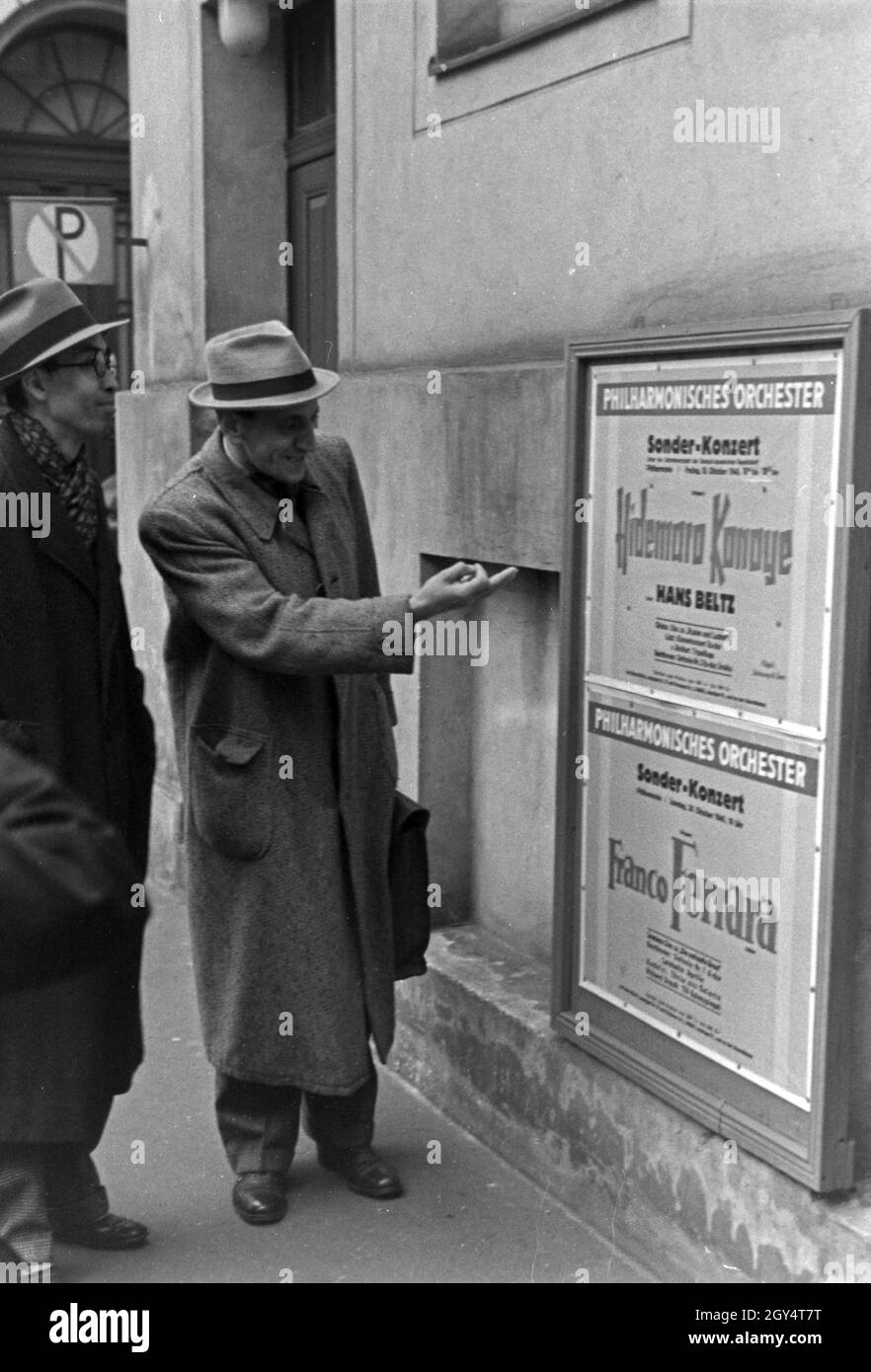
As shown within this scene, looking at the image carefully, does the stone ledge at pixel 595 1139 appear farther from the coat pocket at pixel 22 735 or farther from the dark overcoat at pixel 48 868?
the dark overcoat at pixel 48 868

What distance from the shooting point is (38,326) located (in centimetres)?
373

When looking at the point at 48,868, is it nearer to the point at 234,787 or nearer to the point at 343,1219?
the point at 234,787

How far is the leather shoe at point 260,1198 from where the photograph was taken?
401 cm

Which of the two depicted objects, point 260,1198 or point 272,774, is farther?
point 260,1198

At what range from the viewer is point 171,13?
7.27m

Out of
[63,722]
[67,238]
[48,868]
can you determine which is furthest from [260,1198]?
[67,238]

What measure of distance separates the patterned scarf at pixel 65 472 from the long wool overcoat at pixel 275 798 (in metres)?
0.12

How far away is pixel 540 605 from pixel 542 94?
127 centimetres

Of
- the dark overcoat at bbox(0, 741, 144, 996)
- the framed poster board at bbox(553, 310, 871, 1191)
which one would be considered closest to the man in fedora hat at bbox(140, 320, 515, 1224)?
the framed poster board at bbox(553, 310, 871, 1191)

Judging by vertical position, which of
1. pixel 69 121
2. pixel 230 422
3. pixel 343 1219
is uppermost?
pixel 69 121

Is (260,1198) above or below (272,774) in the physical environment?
below

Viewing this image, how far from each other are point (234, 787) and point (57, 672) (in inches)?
18.0

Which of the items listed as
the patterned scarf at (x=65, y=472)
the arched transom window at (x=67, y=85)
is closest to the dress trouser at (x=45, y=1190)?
the patterned scarf at (x=65, y=472)
